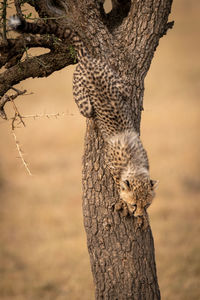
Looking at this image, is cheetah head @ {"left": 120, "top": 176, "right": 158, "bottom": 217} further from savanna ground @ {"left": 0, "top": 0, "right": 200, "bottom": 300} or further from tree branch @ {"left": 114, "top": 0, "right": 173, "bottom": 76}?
tree branch @ {"left": 114, "top": 0, "right": 173, "bottom": 76}

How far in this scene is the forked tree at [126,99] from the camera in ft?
13.5

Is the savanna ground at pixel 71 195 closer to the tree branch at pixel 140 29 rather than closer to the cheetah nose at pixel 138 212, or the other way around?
the tree branch at pixel 140 29

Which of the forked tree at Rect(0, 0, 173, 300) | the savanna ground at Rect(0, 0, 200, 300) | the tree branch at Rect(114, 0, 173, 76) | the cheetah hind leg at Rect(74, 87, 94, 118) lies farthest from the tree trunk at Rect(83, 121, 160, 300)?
the tree branch at Rect(114, 0, 173, 76)

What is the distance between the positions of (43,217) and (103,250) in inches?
342

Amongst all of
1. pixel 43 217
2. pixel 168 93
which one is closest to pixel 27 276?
pixel 43 217

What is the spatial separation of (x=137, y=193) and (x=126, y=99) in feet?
2.78

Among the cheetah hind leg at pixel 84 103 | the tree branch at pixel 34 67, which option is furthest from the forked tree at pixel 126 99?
the cheetah hind leg at pixel 84 103

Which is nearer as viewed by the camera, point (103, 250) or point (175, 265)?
point (103, 250)

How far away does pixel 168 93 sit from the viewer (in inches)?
866

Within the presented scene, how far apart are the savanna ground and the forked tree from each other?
1.42 feet

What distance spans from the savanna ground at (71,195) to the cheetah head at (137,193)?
65cm

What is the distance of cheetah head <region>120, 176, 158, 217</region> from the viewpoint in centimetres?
436

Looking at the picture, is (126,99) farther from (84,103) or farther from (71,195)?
(71,195)

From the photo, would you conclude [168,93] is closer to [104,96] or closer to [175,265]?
[175,265]
